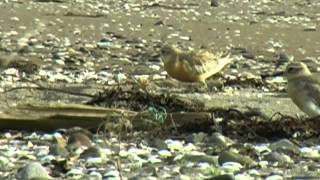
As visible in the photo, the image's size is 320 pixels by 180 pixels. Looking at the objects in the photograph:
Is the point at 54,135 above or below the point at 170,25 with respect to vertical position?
above

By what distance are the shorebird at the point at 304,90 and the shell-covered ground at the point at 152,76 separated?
0.27 m

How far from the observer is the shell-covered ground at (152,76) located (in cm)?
505

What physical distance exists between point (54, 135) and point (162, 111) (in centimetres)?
91

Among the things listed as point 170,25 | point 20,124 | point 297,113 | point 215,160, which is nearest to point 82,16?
point 170,25

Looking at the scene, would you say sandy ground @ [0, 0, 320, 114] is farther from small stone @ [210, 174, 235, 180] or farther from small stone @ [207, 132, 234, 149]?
small stone @ [210, 174, 235, 180]

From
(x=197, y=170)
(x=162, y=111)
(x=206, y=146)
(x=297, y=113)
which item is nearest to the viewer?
(x=197, y=170)

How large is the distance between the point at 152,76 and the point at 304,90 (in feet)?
10.00

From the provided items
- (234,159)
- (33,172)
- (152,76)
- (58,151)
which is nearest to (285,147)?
(234,159)

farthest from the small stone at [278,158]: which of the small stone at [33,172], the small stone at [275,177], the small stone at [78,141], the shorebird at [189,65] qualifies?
the shorebird at [189,65]

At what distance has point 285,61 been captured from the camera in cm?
1117

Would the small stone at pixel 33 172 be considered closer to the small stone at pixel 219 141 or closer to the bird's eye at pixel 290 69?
the small stone at pixel 219 141

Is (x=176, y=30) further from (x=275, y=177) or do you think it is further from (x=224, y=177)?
(x=224, y=177)

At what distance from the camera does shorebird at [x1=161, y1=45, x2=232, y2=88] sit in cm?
891

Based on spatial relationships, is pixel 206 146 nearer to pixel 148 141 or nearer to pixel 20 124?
pixel 148 141
